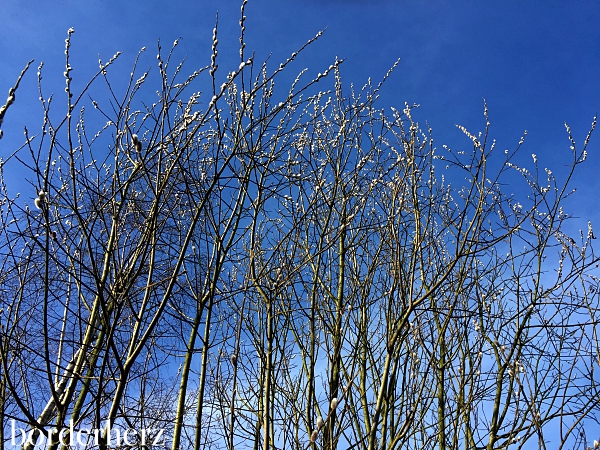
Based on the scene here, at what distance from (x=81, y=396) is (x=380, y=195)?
260 cm

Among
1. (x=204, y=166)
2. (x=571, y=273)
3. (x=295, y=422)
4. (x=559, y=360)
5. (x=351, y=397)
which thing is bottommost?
(x=295, y=422)

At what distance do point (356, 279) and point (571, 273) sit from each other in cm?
208

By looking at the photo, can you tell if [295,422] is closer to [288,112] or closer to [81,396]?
[81,396]

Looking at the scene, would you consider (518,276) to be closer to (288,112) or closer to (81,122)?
(288,112)

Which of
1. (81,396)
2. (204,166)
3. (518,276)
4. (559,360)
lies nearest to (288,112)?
(204,166)

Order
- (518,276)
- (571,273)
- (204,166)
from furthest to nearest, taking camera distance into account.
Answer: (518,276) → (571,273) → (204,166)

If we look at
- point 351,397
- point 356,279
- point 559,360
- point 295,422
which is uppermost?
point 356,279

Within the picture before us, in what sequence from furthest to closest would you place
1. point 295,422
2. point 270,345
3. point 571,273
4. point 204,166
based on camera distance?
point 571,273 → point 204,166 → point 295,422 → point 270,345

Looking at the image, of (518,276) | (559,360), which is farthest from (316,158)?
(559,360)

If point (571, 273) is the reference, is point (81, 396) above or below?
below

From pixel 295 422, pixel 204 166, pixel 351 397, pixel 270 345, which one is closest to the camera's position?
pixel 270 345

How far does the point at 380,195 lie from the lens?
3.61 m

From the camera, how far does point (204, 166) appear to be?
10.6 ft

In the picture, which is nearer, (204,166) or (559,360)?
Answer: (204,166)
